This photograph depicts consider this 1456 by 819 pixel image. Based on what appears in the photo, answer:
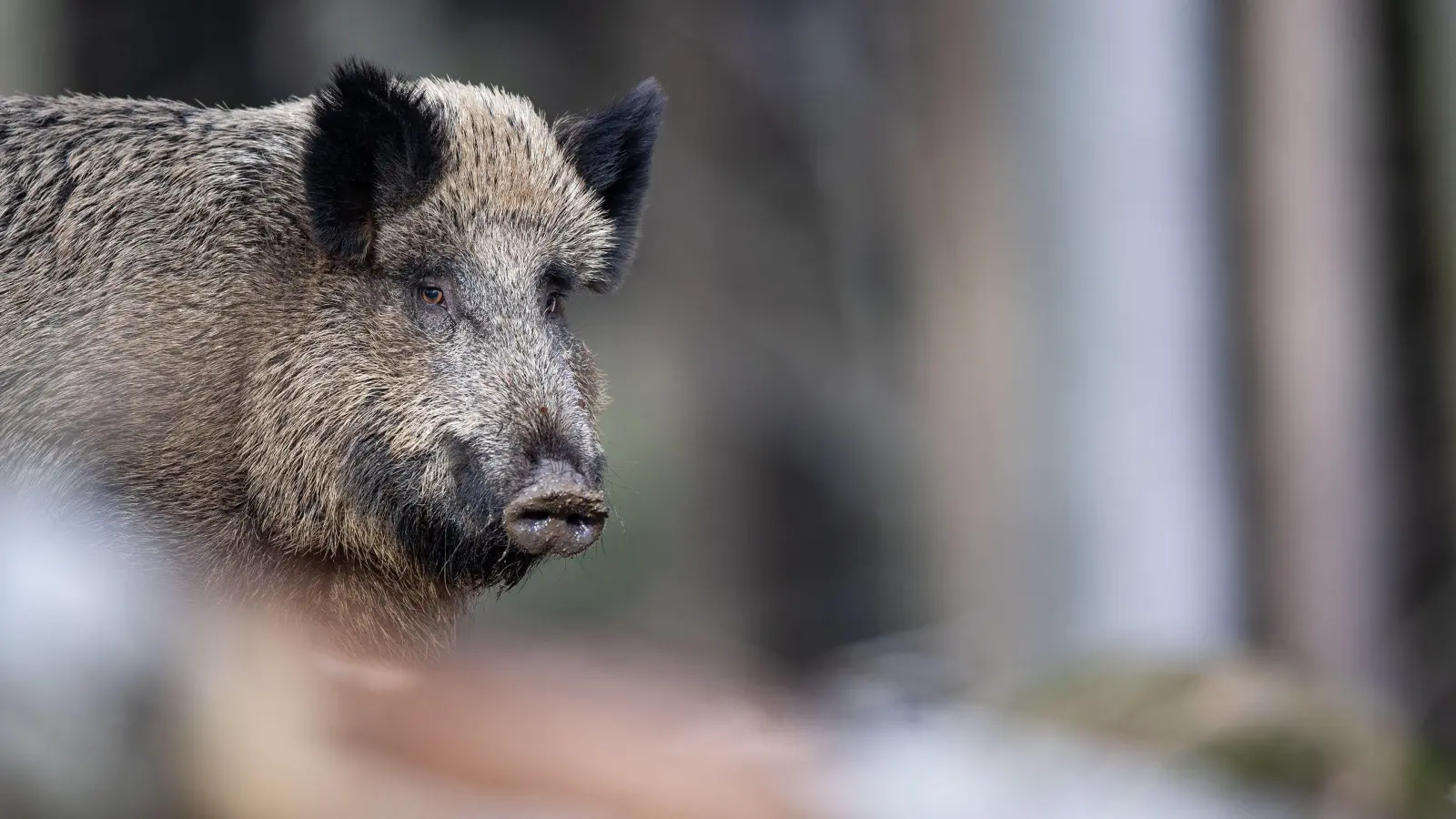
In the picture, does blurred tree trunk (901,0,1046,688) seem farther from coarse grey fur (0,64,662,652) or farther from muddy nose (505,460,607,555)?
muddy nose (505,460,607,555)

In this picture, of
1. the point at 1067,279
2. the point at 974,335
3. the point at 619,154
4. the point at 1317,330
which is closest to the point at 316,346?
the point at 619,154

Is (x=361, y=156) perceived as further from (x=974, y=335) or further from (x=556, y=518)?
(x=974, y=335)

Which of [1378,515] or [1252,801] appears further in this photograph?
[1378,515]

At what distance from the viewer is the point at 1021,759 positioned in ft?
9.96

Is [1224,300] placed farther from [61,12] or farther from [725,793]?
[725,793]

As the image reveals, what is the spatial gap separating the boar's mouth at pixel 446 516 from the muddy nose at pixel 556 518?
16 cm

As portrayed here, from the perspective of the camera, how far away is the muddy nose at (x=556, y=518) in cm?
417

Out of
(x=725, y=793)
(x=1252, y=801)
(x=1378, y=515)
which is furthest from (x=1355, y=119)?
(x=725, y=793)

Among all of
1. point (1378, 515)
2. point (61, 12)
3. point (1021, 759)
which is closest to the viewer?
point (1021, 759)

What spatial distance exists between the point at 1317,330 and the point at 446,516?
6.15m

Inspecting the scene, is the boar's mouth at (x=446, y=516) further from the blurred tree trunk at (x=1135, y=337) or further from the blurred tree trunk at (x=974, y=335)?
the blurred tree trunk at (x=974, y=335)

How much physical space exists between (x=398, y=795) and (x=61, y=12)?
10392 millimetres

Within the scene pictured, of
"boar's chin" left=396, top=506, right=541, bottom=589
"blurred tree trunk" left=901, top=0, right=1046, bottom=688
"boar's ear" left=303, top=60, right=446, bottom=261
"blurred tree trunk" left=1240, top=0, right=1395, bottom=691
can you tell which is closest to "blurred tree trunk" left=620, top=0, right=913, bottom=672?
"blurred tree trunk" left=901, top=0, right=1046, bottom=688

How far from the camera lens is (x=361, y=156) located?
4.63 meters
